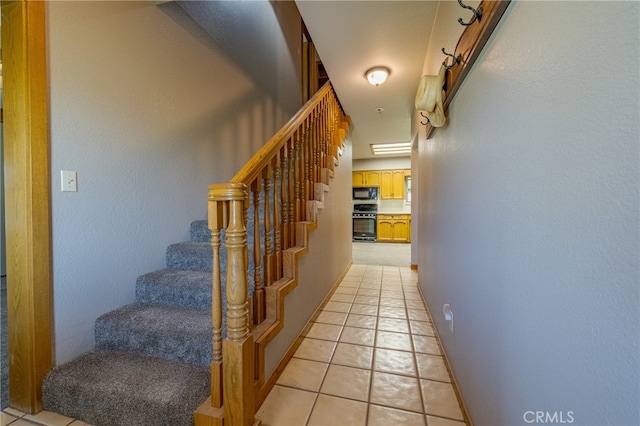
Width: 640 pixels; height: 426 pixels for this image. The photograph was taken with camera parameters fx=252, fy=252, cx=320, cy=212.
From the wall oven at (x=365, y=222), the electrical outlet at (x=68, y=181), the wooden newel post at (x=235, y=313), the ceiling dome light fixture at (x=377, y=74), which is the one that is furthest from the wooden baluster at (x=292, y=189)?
the wall oven at (x=365, y=222)

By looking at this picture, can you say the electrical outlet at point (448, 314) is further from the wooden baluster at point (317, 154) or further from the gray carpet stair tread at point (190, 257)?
the gray carpet stair tread at point (190, 257)

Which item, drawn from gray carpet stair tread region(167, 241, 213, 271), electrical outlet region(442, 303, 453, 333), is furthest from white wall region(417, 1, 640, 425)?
gray carpet stair tread region(167, 241, 213, 271)

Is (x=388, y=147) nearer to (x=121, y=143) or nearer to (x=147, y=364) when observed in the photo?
(x=121, y=143)

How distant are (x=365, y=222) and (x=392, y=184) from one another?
1369mm

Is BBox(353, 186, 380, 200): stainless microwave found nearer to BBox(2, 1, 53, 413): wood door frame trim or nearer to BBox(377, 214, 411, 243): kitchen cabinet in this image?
BBox(377, 214, 411, 243): kitchen cabinet

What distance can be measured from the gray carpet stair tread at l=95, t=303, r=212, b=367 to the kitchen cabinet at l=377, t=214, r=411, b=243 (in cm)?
634

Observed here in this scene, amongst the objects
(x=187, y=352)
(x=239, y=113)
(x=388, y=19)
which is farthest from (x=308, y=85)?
(x=187, y=352)

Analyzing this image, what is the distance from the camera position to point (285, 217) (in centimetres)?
175

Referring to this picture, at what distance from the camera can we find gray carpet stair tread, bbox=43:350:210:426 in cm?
108

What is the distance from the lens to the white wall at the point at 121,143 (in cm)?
138

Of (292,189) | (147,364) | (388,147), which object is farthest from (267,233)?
(388,147)

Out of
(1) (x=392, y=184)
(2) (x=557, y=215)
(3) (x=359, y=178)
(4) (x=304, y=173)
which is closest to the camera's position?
(2) (x=557, y=215)

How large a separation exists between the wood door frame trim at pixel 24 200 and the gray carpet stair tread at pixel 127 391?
132 millimetres

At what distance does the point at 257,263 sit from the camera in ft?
4.65
